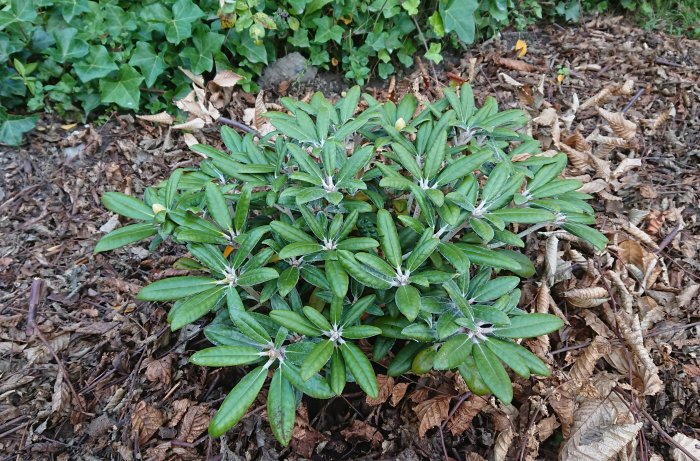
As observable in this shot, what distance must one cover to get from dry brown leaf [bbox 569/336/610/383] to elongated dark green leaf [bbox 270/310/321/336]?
996mm

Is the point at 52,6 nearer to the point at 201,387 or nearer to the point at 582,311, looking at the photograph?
the point at 201,387

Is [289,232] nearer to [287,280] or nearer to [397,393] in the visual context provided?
[287,280]

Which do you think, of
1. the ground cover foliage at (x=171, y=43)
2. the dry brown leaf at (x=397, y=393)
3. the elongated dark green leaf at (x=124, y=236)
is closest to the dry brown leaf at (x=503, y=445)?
the dry brown leaf at (x=397, y=393)

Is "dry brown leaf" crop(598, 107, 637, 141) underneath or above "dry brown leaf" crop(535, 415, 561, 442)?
above

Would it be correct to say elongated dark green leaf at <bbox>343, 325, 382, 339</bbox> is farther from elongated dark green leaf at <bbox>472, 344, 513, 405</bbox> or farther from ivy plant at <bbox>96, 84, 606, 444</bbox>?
elongated dark green leaf at <bbox>472, 344, 513, 405</bbox>

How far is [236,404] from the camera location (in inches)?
47.4

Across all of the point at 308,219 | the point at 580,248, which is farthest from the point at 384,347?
the point at 580,248

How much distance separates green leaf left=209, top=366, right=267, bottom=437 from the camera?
117cm

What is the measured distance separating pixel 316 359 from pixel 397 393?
1.85 feet

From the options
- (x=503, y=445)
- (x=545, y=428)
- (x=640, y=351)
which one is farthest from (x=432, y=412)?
(x=640, y=351)

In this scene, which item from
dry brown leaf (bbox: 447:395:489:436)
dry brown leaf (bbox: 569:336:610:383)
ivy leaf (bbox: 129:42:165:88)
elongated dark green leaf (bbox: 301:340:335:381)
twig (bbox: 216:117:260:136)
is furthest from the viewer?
ivy leaf (bbox: 129:42:165:88)

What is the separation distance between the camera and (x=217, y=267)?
51.9 inches

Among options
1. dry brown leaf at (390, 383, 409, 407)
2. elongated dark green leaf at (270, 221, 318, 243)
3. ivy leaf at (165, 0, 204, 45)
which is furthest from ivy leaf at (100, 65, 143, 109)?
dry brown leaf at (390, 383, 409, 407)

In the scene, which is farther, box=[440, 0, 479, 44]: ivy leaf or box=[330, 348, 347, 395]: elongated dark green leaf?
box=[440, 0, 479, 44]: ivy leaf
